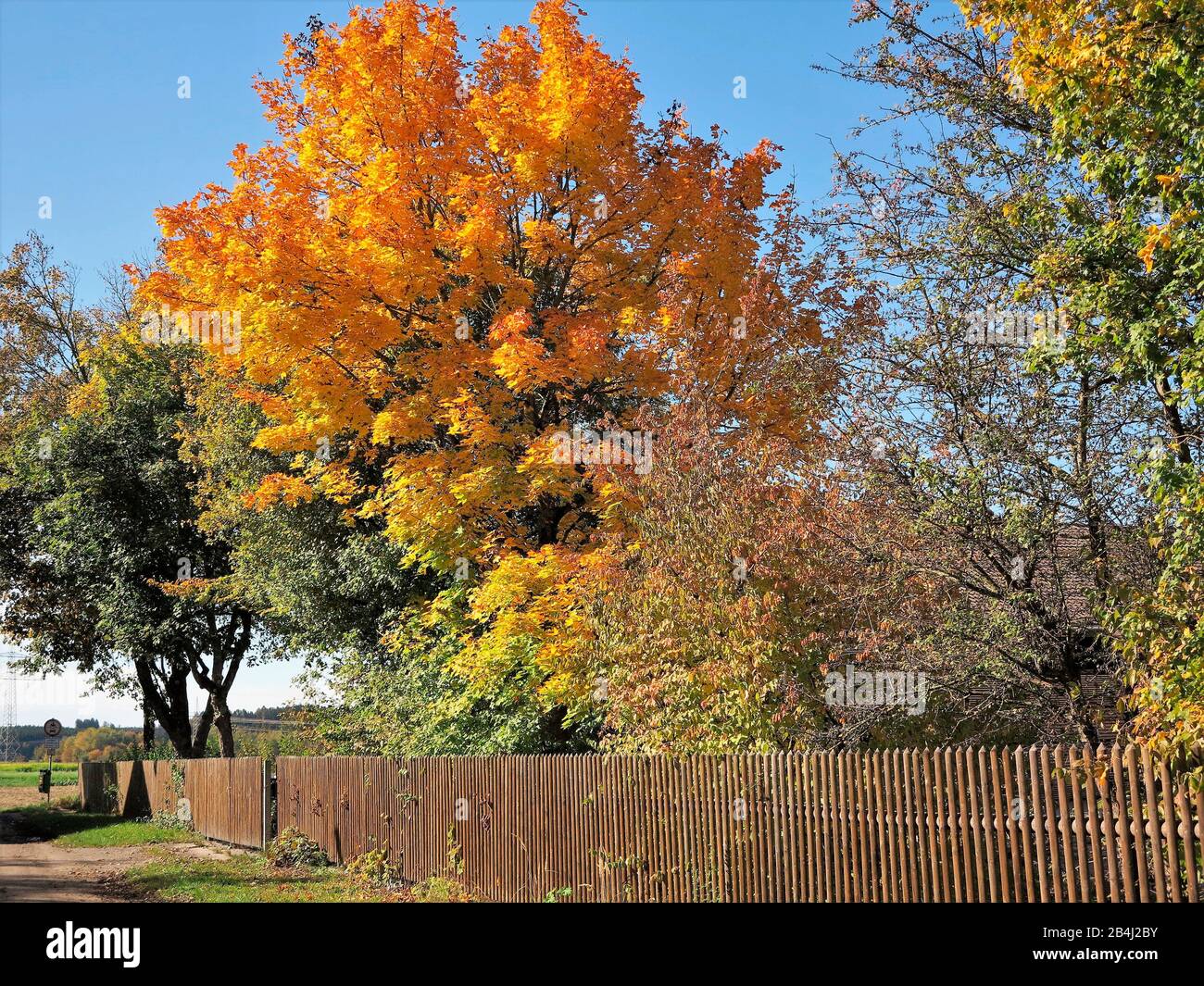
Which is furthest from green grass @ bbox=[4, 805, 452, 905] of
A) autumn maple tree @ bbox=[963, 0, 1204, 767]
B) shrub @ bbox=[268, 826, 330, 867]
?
autumn maple tree @ bbox=[963, 0, 1204, 767]

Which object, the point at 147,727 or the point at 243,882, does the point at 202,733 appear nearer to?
the point at 147,727

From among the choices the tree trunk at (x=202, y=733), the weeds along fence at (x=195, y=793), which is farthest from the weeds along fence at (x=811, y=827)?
the tree trunk at (x=202, y=733)

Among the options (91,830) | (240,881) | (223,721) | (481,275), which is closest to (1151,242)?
(481,275)

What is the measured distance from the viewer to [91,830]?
3095 centimetres

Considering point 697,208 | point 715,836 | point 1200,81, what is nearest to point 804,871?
point 715,836

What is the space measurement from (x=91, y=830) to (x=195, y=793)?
15.0 feet

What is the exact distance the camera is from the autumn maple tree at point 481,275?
16.9 metres

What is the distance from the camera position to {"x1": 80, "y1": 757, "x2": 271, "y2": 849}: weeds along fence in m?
23.4

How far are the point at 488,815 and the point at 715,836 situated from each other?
452 cm

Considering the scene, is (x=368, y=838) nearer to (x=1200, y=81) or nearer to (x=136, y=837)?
(x=136, y=837)

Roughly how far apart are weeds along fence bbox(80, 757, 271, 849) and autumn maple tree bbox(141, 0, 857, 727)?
7.65 metres

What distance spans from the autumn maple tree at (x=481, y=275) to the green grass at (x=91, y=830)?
1301cm

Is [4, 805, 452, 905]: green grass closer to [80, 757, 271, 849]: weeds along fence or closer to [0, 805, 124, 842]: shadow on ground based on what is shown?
[80, 757, 271, 849]: weeds along fence

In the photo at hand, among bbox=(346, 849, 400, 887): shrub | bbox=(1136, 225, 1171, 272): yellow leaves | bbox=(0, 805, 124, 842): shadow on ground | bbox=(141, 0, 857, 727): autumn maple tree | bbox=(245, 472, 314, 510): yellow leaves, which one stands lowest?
bbox=(0, 805, 124, 842): shadow on ground
